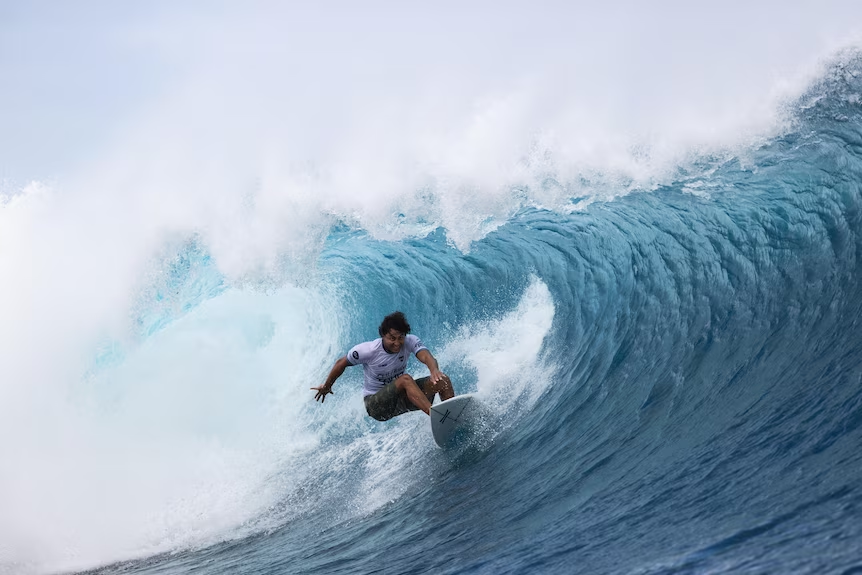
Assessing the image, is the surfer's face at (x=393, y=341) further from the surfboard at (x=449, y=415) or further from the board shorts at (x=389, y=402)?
the surfboard at (x=449, y=415)

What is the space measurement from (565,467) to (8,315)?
35.3ft

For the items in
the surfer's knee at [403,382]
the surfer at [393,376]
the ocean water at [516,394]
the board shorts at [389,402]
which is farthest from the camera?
the board shorts at [389,402]

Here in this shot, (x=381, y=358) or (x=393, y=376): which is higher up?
(x=381, y=358)

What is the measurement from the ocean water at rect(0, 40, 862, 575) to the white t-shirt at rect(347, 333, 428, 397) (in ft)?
2.77

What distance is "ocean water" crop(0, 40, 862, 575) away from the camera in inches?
160

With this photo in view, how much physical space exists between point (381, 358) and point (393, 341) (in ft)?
0.95

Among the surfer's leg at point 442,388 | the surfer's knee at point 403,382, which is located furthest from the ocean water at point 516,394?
the surfer's knee at point 403,382

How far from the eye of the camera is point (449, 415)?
21.6 feet

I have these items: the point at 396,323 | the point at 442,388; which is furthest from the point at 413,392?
the point at 396,323

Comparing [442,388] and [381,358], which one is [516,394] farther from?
[381,358]

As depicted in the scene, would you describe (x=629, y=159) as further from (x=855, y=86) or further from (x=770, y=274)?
(x=770, y=274)

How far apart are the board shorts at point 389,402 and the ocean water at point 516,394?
0.55 metres

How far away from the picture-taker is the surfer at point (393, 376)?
6367mm

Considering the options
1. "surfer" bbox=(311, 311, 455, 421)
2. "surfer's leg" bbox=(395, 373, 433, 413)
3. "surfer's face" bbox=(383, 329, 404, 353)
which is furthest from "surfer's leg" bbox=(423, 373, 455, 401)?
"surfer's face" bbox=(383, 329, 404, 353)
